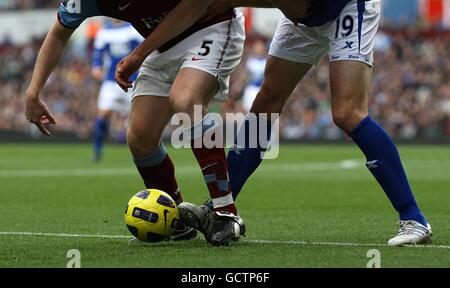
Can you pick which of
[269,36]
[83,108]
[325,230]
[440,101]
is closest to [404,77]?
[440,101]

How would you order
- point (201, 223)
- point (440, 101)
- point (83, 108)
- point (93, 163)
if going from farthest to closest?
point (83, 108)
point (440, 101)
point (93, 163)
point (201, 223)

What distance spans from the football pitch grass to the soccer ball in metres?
0.09

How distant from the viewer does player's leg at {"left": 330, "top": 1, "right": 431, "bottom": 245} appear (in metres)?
6.29

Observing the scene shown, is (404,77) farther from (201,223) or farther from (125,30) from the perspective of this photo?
(201,223)

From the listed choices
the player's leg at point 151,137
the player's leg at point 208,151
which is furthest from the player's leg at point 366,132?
the player's leg at point 151,137

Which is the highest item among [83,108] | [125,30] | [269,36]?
[125,30]

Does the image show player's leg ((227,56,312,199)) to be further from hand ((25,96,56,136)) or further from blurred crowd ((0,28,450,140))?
blurred crowd ((0,28,450,140))

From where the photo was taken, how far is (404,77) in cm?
2677

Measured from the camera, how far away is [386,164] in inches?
251

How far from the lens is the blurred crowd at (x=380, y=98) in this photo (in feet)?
84.0

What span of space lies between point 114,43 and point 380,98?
1107 cm

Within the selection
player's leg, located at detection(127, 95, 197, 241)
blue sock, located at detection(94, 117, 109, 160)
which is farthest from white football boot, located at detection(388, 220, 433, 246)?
blue sock, located at detection(94, 117, 109, 160)

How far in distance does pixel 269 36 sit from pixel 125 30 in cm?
1271

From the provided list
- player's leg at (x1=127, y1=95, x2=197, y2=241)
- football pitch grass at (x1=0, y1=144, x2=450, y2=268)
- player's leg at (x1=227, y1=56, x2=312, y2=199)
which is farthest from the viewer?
player's leg at (x1=227, y1=56, x2=312, y2=199)
